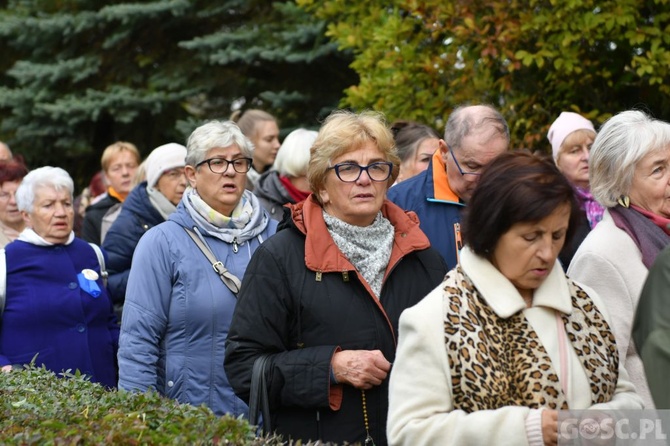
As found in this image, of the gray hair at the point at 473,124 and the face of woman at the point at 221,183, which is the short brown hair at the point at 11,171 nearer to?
the face of woman at the point at 221,183

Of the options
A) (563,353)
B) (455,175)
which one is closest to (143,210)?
(455,175)

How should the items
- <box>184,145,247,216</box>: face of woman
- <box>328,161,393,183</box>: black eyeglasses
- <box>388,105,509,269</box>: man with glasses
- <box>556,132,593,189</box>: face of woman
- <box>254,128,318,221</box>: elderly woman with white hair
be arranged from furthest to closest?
<box>254,128,318,221</box>: elderly woman with white hair < <box>556,132,593,189</box>: face of woman < <box>184,145,247,216</box>: face of woman < <box>388,105,509,269</box>: man with glasses < <box>328,161,393,183</box>: black eyeglasses

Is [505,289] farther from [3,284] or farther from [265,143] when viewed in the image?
[265,143]

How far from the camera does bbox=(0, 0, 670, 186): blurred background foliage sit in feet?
28.5

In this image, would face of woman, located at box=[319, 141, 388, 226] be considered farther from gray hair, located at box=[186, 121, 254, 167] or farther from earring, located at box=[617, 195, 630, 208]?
gray hair, located at box=[186, 121, 254, 167]

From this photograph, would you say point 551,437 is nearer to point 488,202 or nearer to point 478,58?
point 488,202

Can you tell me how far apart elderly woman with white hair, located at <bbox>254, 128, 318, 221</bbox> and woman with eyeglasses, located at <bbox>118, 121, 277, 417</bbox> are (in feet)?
6.31

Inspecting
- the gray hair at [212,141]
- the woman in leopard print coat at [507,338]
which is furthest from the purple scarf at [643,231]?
the gray hair at [212,141]

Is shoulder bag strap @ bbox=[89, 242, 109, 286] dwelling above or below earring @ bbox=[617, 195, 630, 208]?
below

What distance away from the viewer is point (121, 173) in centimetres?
1020

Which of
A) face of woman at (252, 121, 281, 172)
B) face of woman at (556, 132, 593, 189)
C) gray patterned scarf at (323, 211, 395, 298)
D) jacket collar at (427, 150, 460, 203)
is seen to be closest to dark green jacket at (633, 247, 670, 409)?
gray patterned scarf at (323, 211, 395, 298)

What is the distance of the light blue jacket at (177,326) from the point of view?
5.95 metres

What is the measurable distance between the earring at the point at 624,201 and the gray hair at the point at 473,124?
104 cm

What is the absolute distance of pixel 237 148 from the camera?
6520 mm
